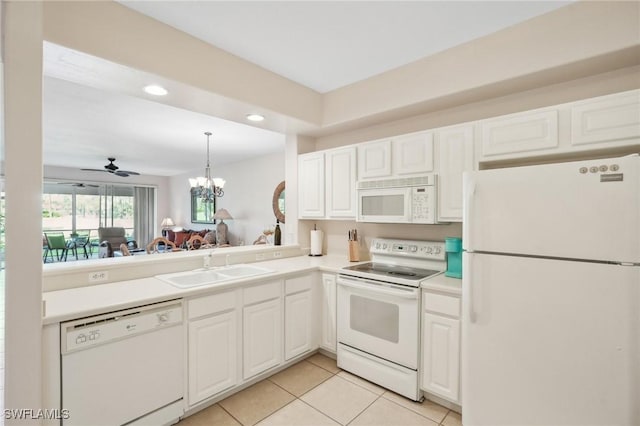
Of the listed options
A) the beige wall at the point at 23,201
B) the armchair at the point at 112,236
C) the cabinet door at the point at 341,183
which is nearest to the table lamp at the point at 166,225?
the armchair at the point at 112,236

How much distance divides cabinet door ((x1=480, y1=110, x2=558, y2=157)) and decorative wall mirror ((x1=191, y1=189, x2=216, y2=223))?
694cm

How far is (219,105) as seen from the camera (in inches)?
100

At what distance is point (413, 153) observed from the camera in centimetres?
250

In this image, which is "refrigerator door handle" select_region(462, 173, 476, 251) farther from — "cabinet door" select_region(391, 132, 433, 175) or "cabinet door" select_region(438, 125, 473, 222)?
"cabinet door" select_region(391, 132, 433, 175)

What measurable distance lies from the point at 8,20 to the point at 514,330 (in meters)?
2.84

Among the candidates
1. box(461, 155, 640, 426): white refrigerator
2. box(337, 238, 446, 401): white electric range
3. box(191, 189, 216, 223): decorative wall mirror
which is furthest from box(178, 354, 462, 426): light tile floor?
box(191, 189, 216, 223): decorative wall mirror

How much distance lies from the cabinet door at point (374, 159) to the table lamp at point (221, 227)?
4630mm

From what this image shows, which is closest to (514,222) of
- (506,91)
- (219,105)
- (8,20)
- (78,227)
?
(506,91)

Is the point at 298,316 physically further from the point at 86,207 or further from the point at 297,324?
the point at 86,207

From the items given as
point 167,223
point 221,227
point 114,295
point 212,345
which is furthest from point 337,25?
point 167,223

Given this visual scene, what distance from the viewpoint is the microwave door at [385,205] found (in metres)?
2.49

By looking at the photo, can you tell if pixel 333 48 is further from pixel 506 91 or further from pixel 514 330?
pixel 514 330

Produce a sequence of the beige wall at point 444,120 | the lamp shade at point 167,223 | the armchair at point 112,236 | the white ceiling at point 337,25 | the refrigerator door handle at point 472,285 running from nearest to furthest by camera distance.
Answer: the refrigerator door handle at point 472,285, the white ceiling at point 337,25, the beige wall at point 444,120, the armchair at point 112,236, the lamp shade at point 167,223

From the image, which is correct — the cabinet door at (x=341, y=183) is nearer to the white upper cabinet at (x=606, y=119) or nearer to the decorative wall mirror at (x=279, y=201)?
the white upper cabinet at (x=606, y=119)
